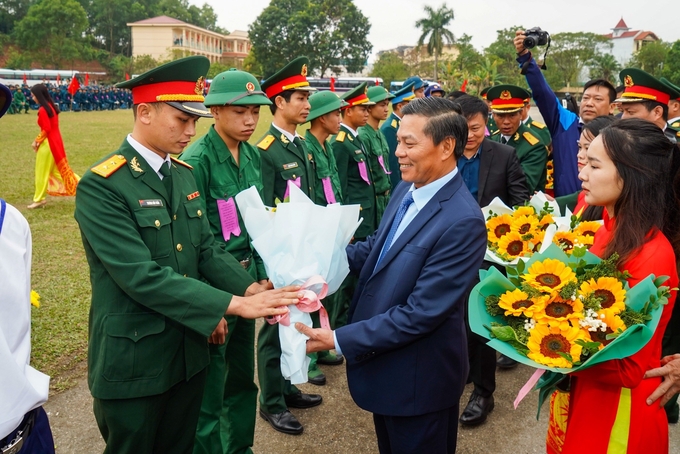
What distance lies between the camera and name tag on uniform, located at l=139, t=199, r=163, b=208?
7.75ft

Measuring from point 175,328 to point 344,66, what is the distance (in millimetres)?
71305

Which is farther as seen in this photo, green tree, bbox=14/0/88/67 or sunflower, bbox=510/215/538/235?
green tree, bbox=14/0/88/67

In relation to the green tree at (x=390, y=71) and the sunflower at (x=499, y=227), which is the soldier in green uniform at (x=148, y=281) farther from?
the green tree at (x=390, y=71)

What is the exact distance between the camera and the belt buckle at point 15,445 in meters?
1.56

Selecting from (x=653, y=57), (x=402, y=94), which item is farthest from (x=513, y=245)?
(x=653, y=57)

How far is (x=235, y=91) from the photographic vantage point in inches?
137

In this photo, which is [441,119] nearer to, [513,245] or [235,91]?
[513,245]

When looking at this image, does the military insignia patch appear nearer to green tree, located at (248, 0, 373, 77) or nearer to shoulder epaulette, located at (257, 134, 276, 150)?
shoulder epaulette, located at (257, 134, 276, 150)

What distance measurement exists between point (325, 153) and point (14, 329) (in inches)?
157

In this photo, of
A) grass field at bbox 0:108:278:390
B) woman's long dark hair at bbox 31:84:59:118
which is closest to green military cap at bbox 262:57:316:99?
grass field at bbox 0:108:278:390

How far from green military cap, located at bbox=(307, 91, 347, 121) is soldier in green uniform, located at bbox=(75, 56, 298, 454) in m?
2.58

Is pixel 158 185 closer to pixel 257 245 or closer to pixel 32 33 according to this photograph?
pixel 257 245

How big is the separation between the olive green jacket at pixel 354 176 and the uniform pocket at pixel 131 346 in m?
3.42

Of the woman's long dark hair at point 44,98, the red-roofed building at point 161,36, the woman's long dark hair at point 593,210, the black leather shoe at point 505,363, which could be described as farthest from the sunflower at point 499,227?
the red-roofed building at point 161,36
